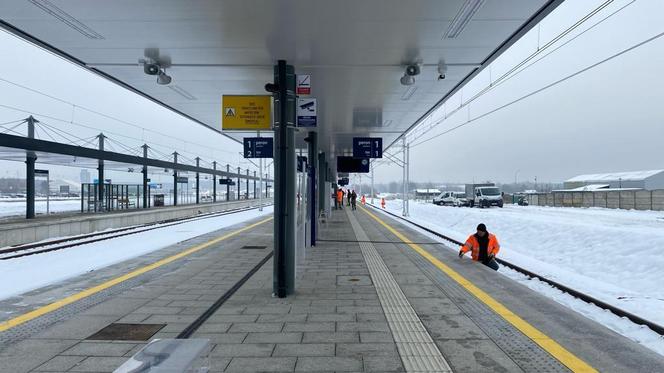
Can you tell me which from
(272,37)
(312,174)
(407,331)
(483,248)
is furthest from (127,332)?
(312,174)

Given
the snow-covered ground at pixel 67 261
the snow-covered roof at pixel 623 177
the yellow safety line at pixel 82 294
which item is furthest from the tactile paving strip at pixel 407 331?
the snow-covered roof at pixel 623 177

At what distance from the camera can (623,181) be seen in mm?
67812

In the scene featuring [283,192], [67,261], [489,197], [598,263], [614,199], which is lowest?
[598,263]

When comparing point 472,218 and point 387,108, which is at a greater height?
point 387,108

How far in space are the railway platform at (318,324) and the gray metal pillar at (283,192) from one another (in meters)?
0.35

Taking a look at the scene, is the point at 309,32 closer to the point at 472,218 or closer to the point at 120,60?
the point at 120,60

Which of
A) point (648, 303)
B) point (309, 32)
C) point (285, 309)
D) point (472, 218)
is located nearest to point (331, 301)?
point (285, 309)

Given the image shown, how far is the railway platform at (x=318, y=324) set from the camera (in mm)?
3848

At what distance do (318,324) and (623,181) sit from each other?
257 feet

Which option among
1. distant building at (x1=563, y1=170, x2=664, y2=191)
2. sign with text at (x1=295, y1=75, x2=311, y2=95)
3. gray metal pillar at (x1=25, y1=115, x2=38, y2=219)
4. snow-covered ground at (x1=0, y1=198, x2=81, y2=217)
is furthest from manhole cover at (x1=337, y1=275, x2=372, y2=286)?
distant building at (x1=563, y1=170, x2=664, y2=191)

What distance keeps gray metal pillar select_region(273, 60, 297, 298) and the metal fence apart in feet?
116

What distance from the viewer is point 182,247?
11688mm

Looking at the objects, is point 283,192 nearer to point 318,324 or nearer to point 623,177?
point 318,324

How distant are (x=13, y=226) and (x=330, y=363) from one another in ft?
47.9
